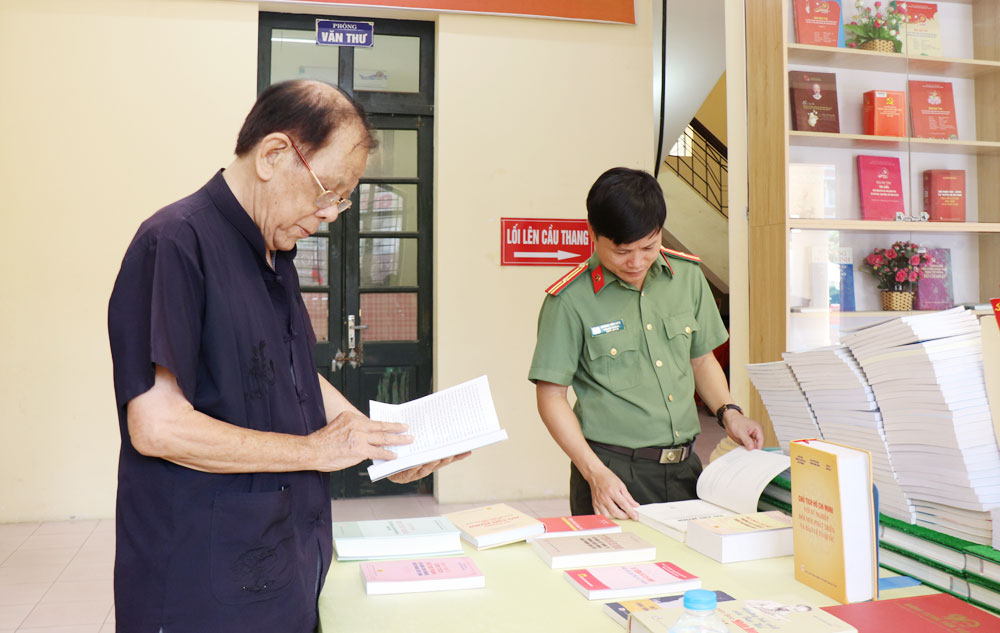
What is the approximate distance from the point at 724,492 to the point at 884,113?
307cm

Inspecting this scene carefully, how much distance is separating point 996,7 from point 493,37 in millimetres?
2838

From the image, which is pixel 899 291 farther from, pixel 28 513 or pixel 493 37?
pixel 28 513

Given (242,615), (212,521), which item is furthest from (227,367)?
(242,615)

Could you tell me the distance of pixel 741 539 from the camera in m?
1.56

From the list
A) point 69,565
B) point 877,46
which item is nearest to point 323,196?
point 69,565

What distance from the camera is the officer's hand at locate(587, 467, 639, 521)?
1.92 metres

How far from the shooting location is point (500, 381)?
522cm

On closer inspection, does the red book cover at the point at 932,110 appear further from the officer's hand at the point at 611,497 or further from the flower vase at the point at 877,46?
the officer's hand at the point at 611,497

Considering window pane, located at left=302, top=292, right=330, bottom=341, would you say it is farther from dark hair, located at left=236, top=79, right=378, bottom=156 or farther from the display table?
dark hair, located at left=236, top=79, right=378, bottom=156

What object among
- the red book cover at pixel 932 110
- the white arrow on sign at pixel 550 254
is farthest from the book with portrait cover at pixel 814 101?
the white arrow on sign at pixel 550 254

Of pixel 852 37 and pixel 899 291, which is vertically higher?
pixel 852 37

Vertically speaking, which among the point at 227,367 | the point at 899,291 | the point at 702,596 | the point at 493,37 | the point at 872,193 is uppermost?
the point at 493,37

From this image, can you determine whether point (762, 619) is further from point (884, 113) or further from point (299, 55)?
point (299, 55)

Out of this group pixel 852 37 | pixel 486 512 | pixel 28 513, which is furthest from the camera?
pixel 28 513
